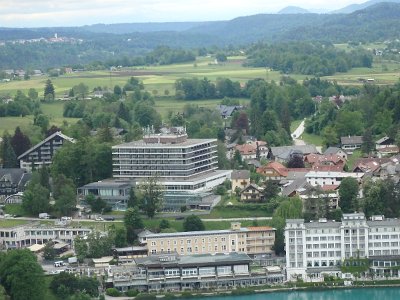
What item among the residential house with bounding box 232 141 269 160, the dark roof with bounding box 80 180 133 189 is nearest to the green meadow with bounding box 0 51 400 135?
the residential house with bounding box 232 141 269 160

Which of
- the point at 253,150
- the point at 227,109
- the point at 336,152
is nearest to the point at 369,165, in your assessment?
the point at 336,152

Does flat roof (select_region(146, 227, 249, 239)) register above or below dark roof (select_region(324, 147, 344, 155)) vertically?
above

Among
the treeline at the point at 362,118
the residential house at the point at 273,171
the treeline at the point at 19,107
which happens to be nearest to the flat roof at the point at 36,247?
the residential house at the point at 273,171

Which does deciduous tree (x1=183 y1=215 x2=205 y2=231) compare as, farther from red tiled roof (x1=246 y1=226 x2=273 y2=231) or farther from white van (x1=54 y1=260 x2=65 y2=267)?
white van (x1=54 y1=260 x2=65 y2=267)

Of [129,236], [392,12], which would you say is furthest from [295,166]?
[392,12]

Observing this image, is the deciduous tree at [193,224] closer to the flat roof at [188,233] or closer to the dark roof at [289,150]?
the flat roof at [188,233]

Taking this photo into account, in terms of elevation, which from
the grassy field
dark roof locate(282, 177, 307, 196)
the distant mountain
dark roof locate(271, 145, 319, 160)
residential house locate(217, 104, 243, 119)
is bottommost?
the distant mountain
